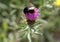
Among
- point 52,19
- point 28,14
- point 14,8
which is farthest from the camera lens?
point 52,19

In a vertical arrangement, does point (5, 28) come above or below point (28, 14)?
below

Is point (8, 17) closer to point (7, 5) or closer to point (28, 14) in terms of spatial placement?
point (7, 5)

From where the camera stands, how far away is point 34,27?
1.14 meters

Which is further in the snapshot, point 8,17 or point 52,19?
point 52,19

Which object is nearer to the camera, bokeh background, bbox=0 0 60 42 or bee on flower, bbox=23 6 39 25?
bee on flower, bbox=23 6 39 25

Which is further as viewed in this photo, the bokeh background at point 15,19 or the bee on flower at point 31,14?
the bokeh background at point 15,19

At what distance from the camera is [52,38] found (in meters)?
1.93

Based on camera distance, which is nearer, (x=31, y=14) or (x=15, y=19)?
(x=31, y=14)

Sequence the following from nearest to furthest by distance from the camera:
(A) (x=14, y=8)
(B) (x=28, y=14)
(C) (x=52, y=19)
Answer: (B) (x=28, y=14)
(A) (x=14, y=8)
(C) (x=52, y=19)

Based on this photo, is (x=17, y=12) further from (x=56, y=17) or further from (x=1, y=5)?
(x=56, y=17)

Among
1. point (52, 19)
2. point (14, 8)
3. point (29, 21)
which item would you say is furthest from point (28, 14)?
point (52, 19)

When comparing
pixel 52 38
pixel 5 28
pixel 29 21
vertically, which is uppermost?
pixel 29 21

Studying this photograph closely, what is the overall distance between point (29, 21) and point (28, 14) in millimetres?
53

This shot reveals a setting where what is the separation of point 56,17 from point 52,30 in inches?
6.1
